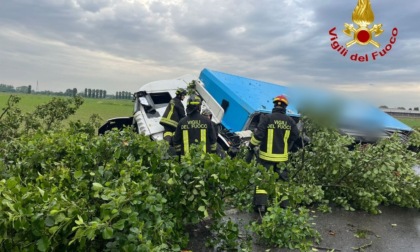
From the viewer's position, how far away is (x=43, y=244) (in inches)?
86.3

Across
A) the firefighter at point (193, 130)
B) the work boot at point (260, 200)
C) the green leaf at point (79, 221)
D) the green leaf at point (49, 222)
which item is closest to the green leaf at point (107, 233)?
the green leaf at point (79, 221)

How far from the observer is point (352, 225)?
4918mm

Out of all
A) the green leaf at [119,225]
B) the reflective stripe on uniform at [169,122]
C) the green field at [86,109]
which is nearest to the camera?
the green leaf at [119,225]

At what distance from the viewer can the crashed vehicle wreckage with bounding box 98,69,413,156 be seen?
19.3ft

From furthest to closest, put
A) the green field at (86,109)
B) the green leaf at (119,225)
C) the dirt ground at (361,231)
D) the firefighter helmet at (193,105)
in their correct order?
the green field at (86,109) → the firefighter helmet at (193,105) → the dirt ground at (361,231) → the green leaf at (119,225)

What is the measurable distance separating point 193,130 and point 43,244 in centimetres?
321

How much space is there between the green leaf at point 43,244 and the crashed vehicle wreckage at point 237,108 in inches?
158

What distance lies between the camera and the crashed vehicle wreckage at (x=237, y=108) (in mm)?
5871

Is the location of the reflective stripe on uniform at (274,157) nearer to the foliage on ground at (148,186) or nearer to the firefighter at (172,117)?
the foliage on ground at (148,186)

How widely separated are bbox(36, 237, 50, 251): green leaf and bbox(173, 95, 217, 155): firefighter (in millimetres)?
3083

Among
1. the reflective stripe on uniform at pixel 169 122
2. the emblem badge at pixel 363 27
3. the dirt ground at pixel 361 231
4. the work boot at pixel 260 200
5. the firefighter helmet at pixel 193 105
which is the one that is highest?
the emblem badge at pixel 363 27

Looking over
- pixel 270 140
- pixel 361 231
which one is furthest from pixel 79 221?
pixel 361 231

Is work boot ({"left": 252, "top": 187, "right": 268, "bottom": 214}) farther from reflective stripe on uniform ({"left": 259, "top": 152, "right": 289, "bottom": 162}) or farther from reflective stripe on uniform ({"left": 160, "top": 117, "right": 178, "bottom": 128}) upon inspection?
reflective stripe on uniform ({"left": 160, "top": 117, "right": 178, "bottom": 128})

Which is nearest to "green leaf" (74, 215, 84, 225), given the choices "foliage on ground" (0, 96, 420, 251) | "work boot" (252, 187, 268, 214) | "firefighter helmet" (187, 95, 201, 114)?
"foliage on ground" (0, 96, 420, 251)
